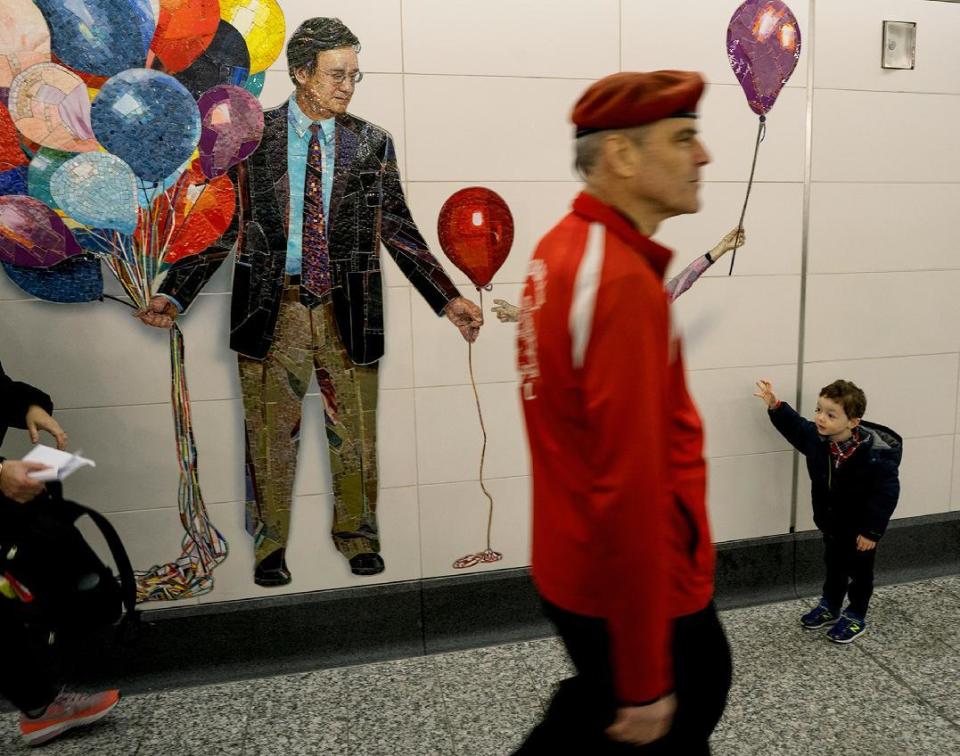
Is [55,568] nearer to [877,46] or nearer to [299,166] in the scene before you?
[299,166]

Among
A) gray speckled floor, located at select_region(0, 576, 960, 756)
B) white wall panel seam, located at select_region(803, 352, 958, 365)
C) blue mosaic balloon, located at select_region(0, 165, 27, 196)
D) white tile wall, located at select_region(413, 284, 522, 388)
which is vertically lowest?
gray speckled floor, located at select_region(0, 576, 960, 756)

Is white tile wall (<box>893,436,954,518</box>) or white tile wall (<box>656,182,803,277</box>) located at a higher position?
white tile wall (<box>656,182,803,277</box>)

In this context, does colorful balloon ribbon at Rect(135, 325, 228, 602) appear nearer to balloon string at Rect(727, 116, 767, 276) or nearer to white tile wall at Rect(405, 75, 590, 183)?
white tile wall at Rect(405, 75, 590, 183)

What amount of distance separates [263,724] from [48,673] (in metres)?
0.61

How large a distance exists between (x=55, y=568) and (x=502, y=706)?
4.24 feet

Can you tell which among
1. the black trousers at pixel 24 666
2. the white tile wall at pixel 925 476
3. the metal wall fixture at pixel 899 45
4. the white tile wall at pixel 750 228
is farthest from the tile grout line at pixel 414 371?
the white tile wall at pixel 925 476

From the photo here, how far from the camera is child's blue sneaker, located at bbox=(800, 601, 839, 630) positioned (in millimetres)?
2662

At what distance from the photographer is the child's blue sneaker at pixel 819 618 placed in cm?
266

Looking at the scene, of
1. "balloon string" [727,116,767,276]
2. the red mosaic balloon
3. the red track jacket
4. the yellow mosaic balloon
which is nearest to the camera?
the red track jacket

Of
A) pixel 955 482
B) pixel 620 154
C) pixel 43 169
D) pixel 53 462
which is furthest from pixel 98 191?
pixel 955 482

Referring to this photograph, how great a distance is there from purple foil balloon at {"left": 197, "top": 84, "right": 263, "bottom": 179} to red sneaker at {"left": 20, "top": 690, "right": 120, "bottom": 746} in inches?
61.5

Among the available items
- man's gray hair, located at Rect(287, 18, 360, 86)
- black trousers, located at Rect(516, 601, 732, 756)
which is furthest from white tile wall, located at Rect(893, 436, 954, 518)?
man's gray hair, located at Rect(287, 18, 360, 86)

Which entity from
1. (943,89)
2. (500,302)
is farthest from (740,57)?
(500,302)

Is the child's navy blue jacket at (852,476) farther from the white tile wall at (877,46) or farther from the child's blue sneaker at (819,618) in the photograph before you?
the white tile wall at (877,46)
